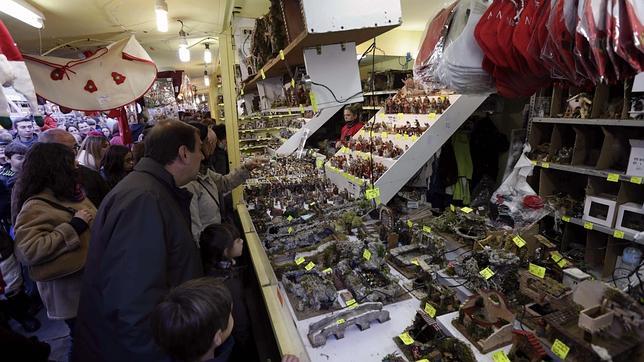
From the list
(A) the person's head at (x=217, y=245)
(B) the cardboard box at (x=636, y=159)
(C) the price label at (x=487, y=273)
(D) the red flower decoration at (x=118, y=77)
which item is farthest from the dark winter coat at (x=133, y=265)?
(B) the cardboard box at (x=636, y=159)

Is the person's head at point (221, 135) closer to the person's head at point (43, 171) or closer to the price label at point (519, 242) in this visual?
the person's head at point (43, 171)

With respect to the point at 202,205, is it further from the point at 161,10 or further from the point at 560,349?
the point at 560,349

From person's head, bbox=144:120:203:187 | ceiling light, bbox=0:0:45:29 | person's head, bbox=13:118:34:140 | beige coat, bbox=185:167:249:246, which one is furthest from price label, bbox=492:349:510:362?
person's head, bbox=13:118:34:140

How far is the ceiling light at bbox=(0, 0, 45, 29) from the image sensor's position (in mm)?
3109

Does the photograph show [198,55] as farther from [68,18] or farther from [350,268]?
[350,268]

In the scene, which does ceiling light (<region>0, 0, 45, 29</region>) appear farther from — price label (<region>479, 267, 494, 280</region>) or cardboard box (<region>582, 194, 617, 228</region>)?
cardboard box (<region>582, 194, 617, 228</region>)

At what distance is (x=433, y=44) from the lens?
1.69 meters

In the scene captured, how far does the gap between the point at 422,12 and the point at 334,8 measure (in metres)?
4.53

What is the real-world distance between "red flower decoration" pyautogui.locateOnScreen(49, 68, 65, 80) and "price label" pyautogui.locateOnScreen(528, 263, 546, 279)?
475cm

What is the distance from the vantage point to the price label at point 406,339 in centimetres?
170

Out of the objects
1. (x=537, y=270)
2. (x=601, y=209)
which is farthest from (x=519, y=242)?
(x=601, y=209)

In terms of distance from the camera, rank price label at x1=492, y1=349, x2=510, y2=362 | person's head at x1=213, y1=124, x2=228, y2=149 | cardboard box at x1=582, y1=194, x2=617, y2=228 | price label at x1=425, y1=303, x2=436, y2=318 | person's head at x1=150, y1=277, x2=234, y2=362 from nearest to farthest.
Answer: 1. person's head at x1=150, y1=277, x2=234, y2=362
2. price label at x1=492, y1=349, x2=510, y2=362
3. price label at x1=425, y1=303, x2=436, y2=318
4. cardboard box at x1=582, y1=194, x2=617, y2=228
5. person's head at x1=213, y1=124, x2=228, y2=149

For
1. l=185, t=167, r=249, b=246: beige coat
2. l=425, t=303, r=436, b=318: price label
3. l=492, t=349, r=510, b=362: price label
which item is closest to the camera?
l=492, t=349, r=510, b=362: price label

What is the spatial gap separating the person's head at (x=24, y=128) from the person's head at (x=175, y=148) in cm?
498
